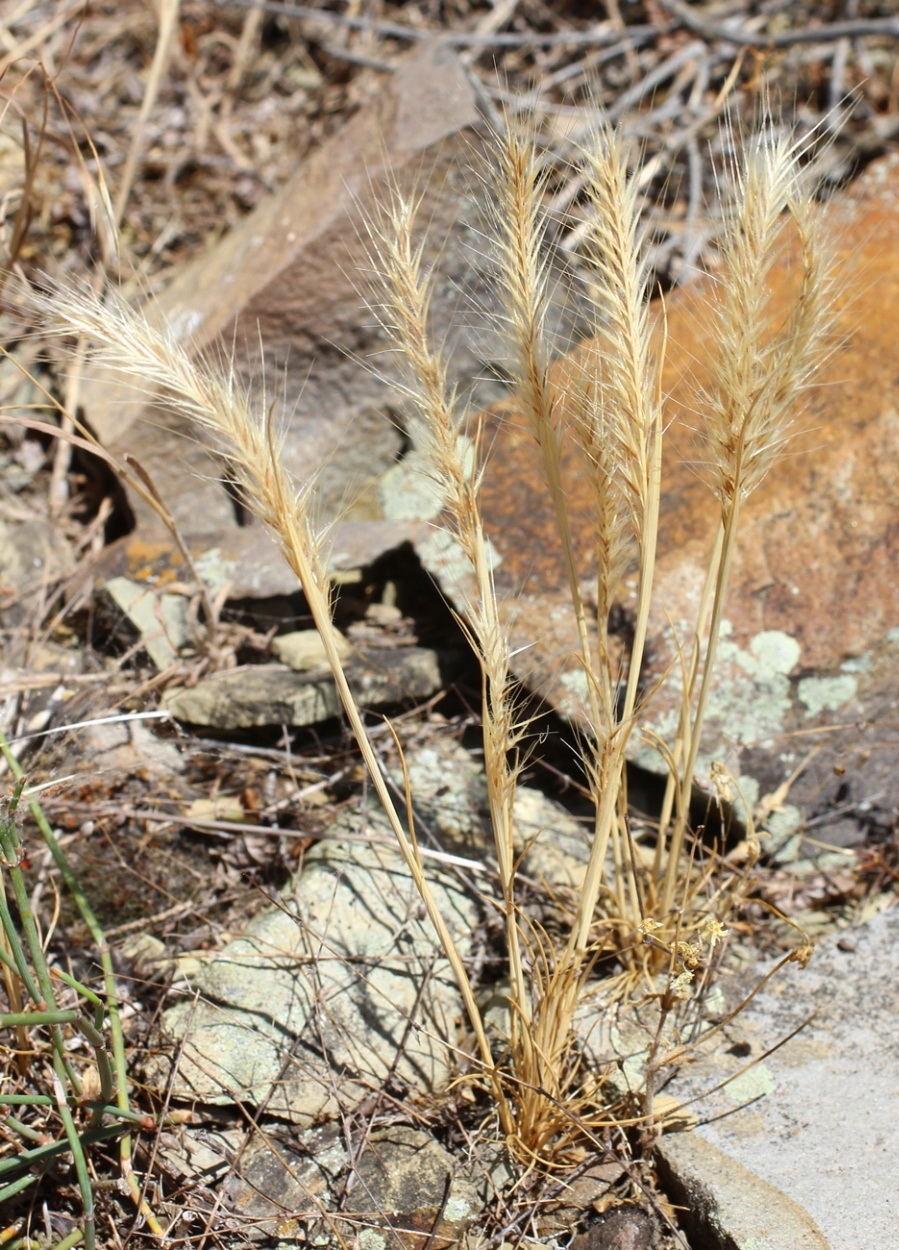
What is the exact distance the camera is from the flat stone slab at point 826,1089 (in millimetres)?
1411

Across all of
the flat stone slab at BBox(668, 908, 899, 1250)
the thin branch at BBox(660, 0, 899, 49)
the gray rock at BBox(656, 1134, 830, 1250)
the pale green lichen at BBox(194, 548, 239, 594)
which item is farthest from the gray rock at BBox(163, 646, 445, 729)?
the thin branch at BBox(660, 0, 899, 49)

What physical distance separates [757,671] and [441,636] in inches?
30.2

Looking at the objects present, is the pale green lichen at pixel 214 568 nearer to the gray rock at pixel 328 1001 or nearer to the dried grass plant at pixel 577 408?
the gray rock at pixel 328 1001

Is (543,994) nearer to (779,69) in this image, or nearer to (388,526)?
(388,526)

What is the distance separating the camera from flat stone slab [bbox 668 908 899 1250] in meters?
1.41

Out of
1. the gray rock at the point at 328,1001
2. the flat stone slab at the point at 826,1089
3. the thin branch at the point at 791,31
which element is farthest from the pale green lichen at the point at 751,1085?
the thin branch at the point at 791,31

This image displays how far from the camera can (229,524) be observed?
283cm

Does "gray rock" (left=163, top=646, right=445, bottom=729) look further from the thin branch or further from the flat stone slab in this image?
the thin branch

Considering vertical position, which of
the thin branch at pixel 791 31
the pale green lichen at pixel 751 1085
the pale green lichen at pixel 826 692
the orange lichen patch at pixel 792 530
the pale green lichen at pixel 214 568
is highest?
the thin branch at pixel 791 31

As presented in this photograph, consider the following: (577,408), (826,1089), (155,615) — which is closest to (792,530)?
(577,408)

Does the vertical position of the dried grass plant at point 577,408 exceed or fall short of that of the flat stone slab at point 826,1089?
it exceeds it

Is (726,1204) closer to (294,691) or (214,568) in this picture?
(294,691)

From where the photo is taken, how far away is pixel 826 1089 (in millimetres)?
1604

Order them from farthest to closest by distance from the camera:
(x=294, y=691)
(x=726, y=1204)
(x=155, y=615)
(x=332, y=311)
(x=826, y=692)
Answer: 1. (x=332, y=311)
2. (x=155, y=615)
3. (x=294, y=691)
4. (x=826, y=692)
5. (x=726, y=1204)
